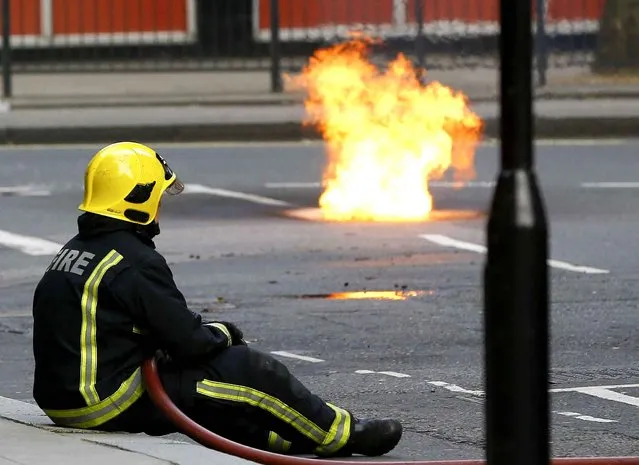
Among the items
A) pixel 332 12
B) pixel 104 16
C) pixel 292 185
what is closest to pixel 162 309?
pixel 292 185

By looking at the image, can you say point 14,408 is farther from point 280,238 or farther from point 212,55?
point 212,55

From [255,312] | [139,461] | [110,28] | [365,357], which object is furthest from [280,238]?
[110,28]

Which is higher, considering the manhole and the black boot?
the black boot

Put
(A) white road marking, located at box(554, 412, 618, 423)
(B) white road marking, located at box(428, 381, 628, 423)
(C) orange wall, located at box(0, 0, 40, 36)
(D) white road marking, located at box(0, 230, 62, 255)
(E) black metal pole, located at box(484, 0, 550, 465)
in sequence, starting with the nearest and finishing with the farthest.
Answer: (E) black metal pole, located at box(484, 0, 550, 465), (A) white road marking, located at box(554, 412, 618, 423), (B) white road marking, located at box(428, 381, 628, 423), (D) white road marking, located at box(0, 230, 62, 255), (C) orange wall, located at box(0, 0, 40, 36)

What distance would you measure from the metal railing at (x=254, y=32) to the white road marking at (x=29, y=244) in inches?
346

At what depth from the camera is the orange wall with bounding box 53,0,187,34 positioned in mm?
22828

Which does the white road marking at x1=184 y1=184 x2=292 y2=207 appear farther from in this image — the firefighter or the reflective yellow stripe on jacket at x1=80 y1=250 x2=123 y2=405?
the reflective yellow stripe on jacket at x1=80 y1=250 x2=123 y2=405

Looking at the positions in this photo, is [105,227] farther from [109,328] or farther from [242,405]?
[242,405]

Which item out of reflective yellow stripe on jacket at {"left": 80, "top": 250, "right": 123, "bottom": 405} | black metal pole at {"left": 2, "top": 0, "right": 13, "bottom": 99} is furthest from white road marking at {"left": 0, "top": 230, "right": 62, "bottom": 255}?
black metal pole at {"left": 2, "top": 0, "right": 13, "bottom": 99}

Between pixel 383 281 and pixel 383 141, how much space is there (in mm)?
3748

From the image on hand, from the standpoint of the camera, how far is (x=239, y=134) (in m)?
18.6

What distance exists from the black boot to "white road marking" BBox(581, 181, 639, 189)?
8534mm

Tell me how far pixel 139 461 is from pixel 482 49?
1653 cm

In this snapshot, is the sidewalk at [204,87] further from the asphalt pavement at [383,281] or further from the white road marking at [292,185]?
the white road marking at [292,185]
